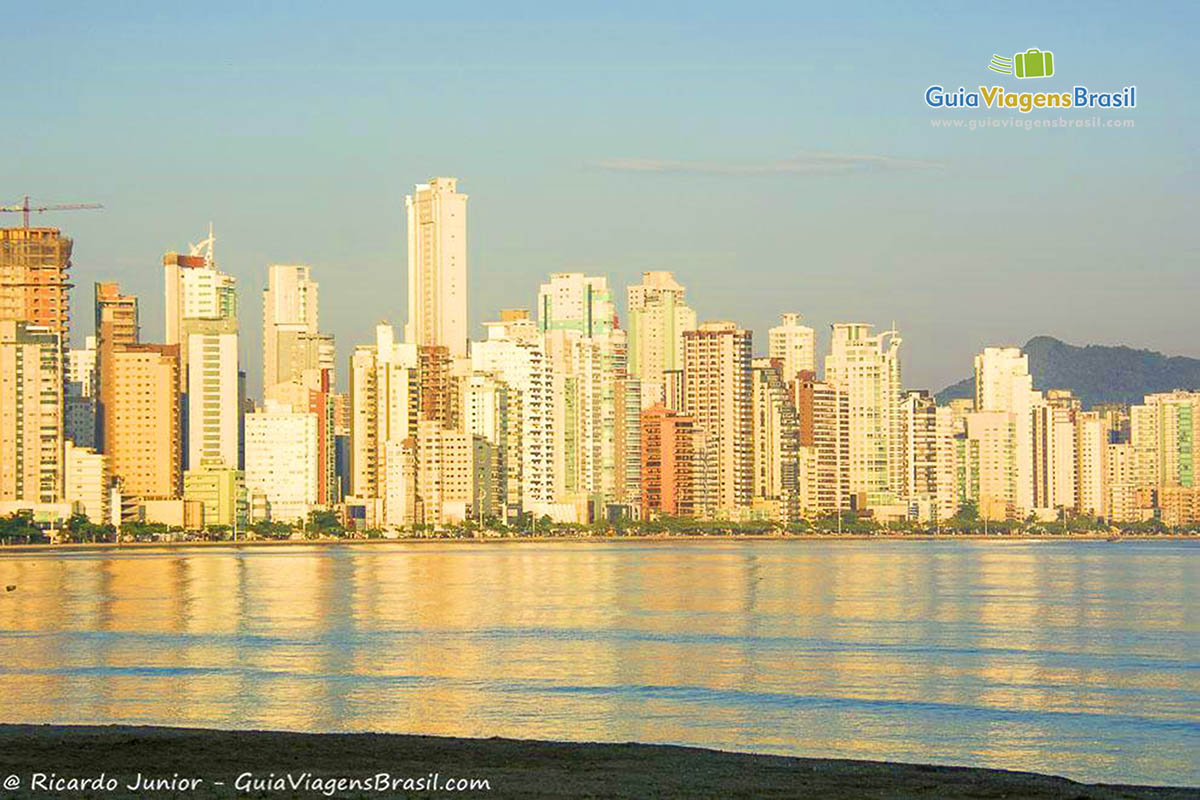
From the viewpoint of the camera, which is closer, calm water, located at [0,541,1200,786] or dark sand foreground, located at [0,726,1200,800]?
dark sand foreground, located at [0,726,1200,800]

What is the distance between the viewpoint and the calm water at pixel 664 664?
123ft

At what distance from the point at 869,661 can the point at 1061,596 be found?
139ft

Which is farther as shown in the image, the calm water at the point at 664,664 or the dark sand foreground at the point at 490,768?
the calm water at the point at 664,664

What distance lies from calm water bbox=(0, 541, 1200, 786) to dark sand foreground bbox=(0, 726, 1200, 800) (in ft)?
17.3

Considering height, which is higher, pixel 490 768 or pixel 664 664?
pixel 490 768

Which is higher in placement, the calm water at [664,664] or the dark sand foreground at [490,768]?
the dark sand foreground at [490,768]

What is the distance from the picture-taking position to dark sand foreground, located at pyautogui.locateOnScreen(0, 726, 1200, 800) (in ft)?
82.1

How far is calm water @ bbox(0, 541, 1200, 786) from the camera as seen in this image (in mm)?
37594

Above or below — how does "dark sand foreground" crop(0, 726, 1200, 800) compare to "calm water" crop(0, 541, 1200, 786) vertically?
above

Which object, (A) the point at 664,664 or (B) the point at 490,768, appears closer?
(B) the point at 490,768

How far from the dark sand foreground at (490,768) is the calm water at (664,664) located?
5262 mm

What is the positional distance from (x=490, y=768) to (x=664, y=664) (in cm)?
2465

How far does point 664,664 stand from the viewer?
51.6 meters

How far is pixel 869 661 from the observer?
176ft
